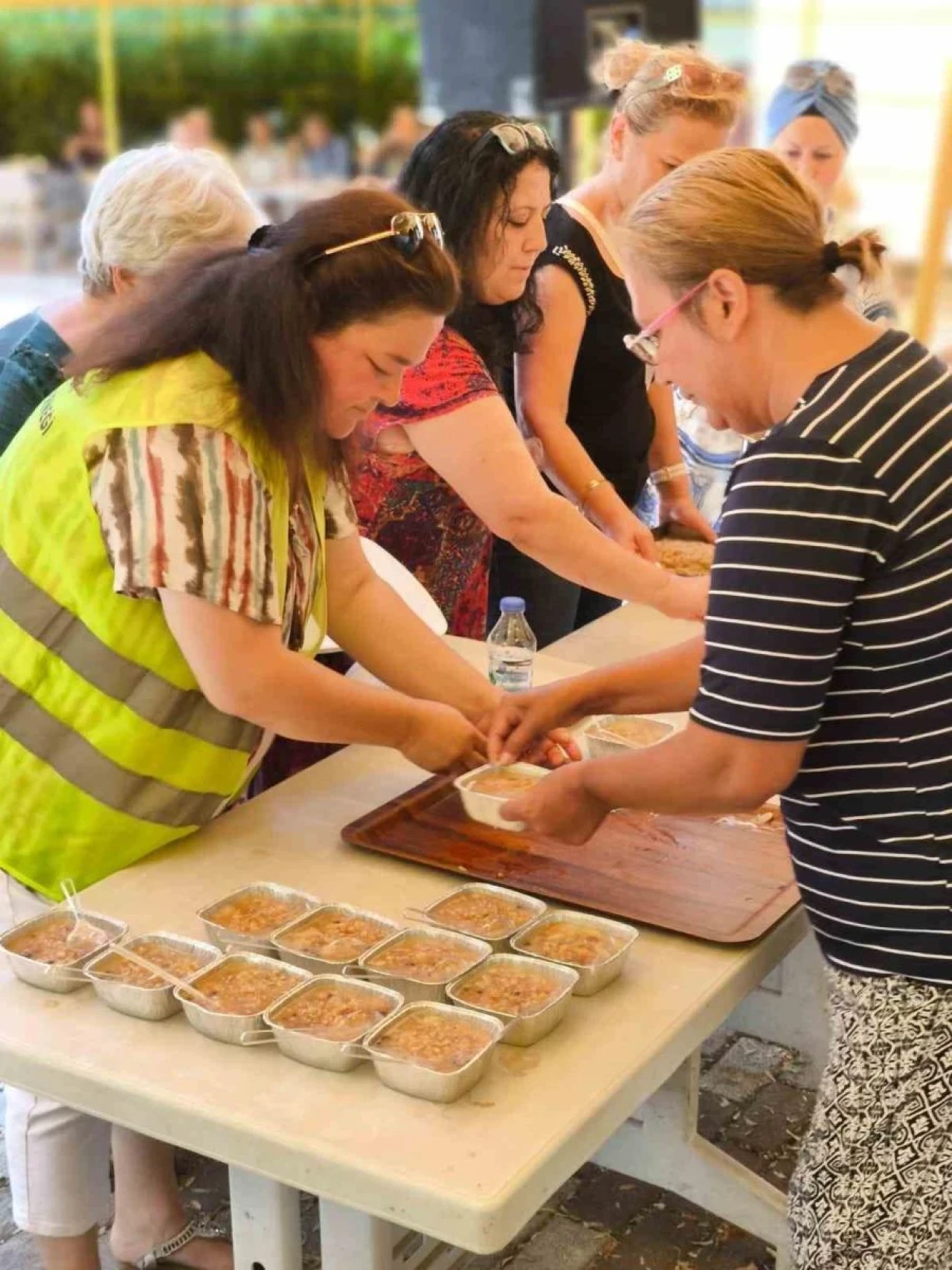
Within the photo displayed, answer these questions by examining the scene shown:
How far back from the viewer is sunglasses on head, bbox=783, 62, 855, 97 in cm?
371

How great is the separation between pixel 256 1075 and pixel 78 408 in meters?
0.80

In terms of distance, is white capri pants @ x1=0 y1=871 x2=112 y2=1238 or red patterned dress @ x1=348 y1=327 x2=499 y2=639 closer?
white capri pants @ x1=0 y1=871 x2=112 y2=1238

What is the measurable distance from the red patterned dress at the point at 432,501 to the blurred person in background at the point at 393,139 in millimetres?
3782

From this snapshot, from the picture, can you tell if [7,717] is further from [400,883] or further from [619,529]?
[619,529]

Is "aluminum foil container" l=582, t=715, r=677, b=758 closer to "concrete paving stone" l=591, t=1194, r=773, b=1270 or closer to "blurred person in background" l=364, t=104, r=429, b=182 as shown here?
"concrete paving stone" l=591, t=1194, r=773, b=1270

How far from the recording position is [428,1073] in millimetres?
1376

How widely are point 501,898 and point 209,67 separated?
444 cm

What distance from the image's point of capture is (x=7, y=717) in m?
1.84

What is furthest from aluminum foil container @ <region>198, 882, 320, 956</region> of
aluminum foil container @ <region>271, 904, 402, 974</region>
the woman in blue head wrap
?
the woman in blue head wrap

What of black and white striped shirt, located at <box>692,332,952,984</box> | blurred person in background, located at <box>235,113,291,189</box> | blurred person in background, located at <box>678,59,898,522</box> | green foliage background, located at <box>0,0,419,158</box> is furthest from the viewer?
blurred person in background, located at <box>235,113,291,189</box>

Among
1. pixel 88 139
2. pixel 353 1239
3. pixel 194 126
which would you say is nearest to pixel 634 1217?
pixel 353 1239

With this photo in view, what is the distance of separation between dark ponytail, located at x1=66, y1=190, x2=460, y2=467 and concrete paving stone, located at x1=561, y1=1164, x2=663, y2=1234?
4.59 ft

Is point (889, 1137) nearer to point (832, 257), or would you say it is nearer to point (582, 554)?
point (832, 257)

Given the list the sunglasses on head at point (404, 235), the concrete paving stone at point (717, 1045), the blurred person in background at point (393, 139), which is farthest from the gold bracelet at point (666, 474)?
the blurred person in background at point (393, 139)
